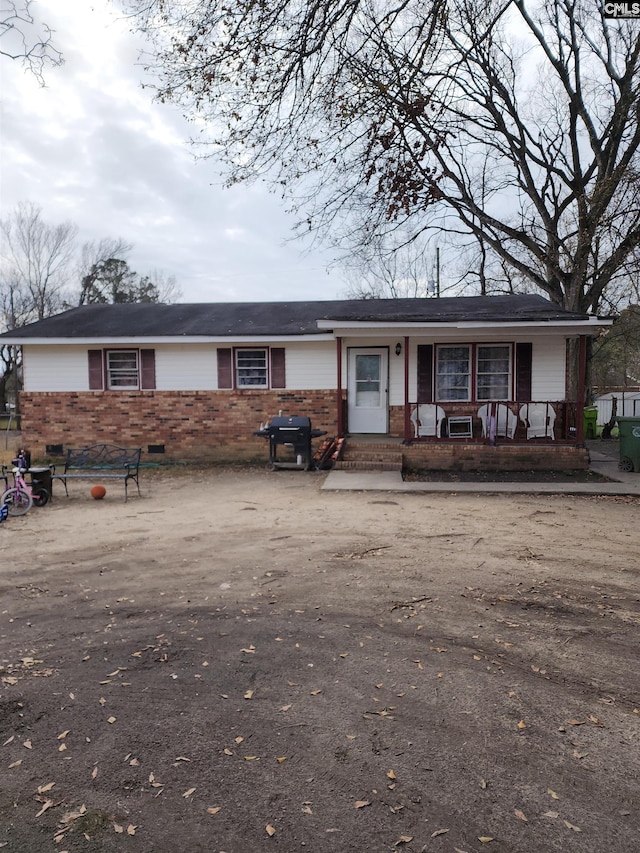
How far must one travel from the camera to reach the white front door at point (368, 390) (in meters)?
14.9

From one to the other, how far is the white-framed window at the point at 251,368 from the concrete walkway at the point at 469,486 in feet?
12.7

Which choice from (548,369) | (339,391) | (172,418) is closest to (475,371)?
(548,369)

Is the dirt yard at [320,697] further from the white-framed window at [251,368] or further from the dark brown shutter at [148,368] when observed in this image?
the dark brown shutter at [148,368]

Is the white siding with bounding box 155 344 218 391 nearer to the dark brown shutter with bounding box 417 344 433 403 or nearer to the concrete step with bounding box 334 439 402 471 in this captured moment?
the concrete step with bounding box 334 439 402 471

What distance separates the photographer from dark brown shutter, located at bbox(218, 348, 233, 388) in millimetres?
15000

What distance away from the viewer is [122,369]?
15.3 meters

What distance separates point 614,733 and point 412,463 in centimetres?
1001

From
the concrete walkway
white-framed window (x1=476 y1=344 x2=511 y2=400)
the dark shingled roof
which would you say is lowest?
the concrete walkway

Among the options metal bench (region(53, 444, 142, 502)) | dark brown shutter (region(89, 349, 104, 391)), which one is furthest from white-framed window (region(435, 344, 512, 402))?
dark brown shutter (region(89, 349, 104, 391))

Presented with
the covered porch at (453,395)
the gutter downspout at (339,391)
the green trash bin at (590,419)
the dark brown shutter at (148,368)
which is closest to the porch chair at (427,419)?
the covered porch at (453,395)

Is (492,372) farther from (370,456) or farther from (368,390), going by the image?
(370,456)

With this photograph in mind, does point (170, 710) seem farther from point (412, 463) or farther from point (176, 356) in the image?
point (176, 356)

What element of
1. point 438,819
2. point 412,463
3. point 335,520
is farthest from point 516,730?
point 412,463

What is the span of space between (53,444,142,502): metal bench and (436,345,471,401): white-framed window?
290 inches
